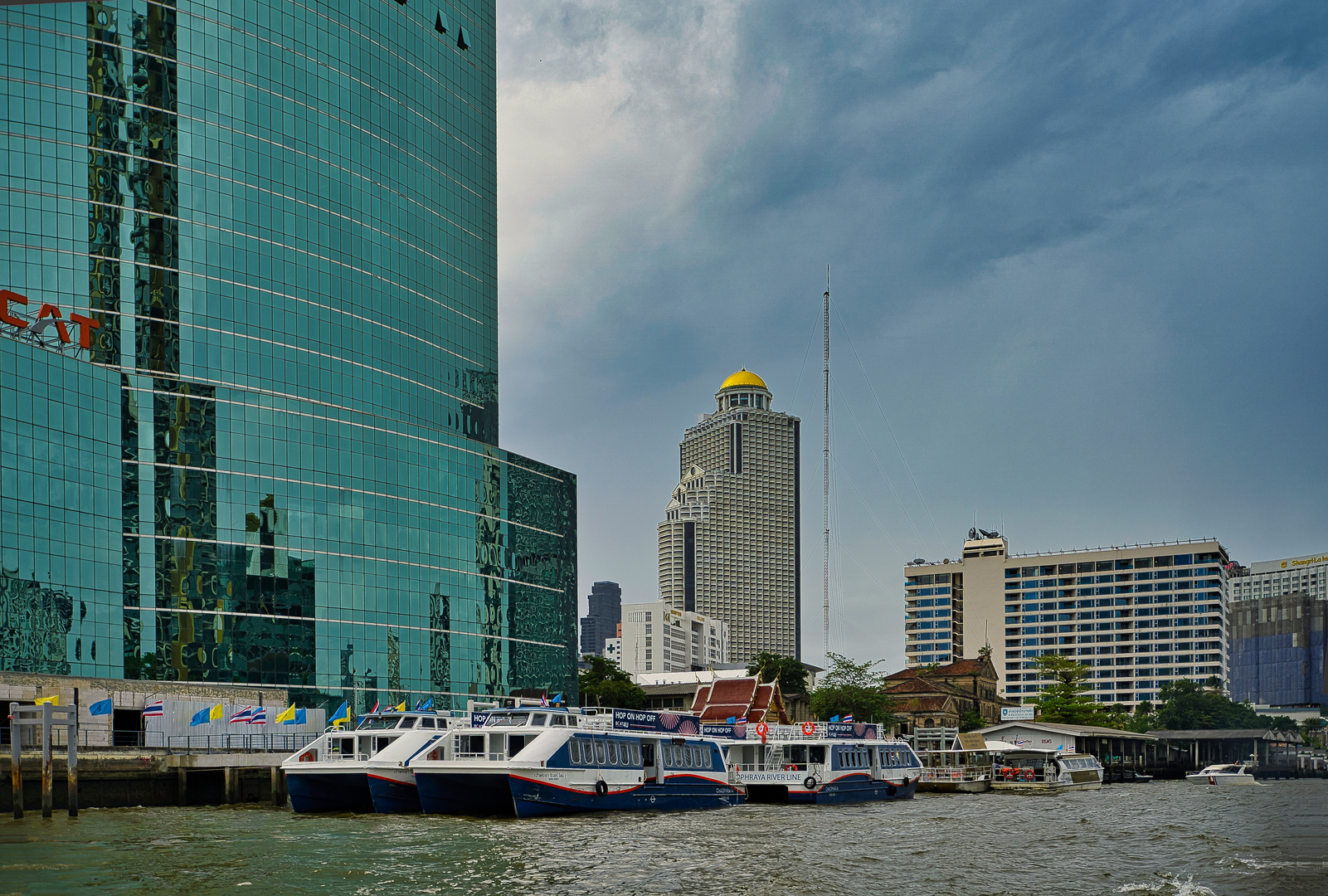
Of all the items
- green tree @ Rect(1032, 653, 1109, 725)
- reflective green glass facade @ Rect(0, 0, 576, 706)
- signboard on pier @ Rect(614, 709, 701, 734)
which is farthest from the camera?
green tree @ Rect(1032, 653, 1109, 725)

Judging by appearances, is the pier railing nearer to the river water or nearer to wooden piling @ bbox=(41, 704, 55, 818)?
the river water

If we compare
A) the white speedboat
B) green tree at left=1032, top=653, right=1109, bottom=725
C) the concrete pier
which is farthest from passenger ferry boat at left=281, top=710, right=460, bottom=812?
green tree at left=1032, top=653, right=1109, bottom=725

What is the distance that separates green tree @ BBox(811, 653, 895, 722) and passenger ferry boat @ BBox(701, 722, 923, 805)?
3328 inches

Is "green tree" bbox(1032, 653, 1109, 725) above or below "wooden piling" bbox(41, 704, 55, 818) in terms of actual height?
below

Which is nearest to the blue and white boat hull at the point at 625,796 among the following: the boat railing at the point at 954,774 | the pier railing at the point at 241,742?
the boat railing at the point at 954,774

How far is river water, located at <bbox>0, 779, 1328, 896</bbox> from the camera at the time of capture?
37281 millimetres

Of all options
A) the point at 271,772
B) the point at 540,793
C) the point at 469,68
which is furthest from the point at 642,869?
the point at 469,68

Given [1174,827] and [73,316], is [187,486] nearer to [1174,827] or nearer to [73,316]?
[73,316]

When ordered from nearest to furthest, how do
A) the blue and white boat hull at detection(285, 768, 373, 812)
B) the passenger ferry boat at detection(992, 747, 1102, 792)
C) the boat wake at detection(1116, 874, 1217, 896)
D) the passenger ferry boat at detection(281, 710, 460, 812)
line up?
the boat wake at detection(1116, 874, 1217, 896), the passenger ferry boat at detection(281, 710, 460, 812), the blue and white boat hull at detection(285, 768, 373, 812), the passenger ferry boat at detection(992, 747, 1102, 792)

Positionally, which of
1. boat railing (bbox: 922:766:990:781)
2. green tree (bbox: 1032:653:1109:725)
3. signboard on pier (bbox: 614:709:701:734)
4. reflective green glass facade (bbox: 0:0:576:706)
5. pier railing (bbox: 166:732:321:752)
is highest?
reflective green glass facade (bbox: 0:0:576:706)

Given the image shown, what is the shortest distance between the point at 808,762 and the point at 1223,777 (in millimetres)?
89489

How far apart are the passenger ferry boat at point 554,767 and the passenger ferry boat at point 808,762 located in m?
9.65

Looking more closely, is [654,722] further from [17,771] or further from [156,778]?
[17,771]

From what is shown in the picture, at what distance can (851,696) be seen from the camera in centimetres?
17862
